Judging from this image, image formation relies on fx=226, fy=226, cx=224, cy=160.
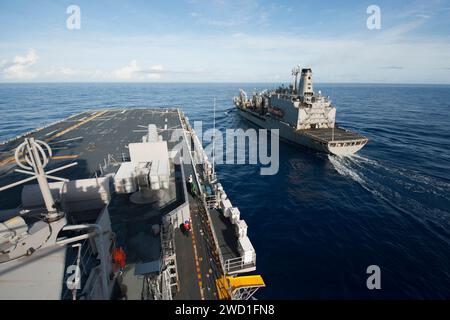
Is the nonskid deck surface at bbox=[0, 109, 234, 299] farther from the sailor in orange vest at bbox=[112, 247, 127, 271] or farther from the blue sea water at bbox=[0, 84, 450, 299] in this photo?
the blue sea water at bbox=[0, 84, 450, 299]

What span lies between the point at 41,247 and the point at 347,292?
20800mm

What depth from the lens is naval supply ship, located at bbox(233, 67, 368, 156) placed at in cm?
4544

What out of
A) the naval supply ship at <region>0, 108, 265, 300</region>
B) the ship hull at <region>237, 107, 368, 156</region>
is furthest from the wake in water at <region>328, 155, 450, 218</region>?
the naval supply ship at <region>0, 108, 265, 300</region>

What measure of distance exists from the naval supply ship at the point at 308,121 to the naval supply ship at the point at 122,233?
29182 millimetres

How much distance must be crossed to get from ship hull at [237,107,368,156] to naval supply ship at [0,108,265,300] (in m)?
28.0

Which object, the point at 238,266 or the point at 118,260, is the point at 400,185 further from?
the point at 118,260

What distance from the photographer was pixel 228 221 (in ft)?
65.5

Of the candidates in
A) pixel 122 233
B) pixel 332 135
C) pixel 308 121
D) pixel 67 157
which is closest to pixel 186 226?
pixel 122 233

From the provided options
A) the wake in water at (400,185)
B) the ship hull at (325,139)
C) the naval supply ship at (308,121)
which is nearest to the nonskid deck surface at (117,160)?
the wake in water at (400,185)

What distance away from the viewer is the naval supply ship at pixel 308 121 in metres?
45.4

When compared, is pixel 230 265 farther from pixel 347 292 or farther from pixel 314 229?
pixel 314 229

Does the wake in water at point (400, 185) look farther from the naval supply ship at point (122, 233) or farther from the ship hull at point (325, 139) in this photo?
the naval supply ship at point (122, 233)
